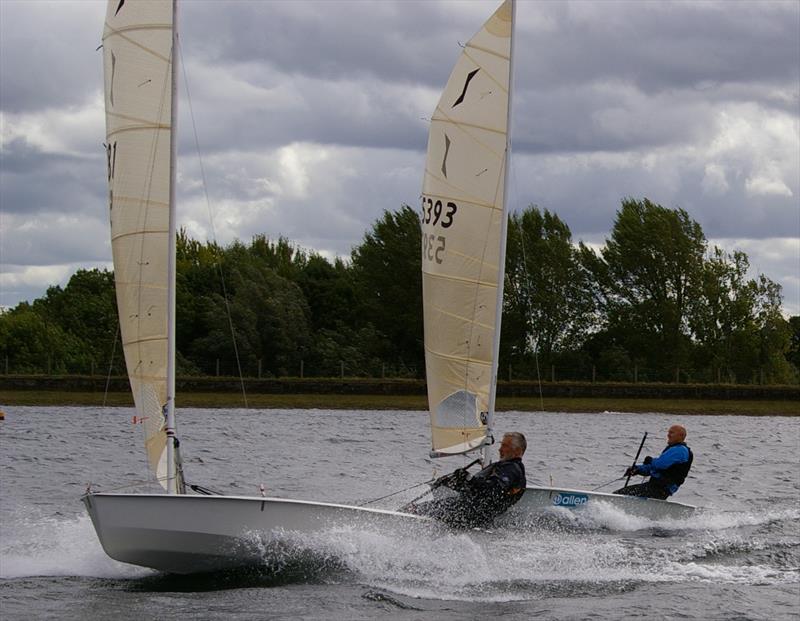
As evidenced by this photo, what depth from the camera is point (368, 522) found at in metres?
15.5

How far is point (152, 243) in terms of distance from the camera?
1492 cm

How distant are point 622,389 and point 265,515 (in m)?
49.7

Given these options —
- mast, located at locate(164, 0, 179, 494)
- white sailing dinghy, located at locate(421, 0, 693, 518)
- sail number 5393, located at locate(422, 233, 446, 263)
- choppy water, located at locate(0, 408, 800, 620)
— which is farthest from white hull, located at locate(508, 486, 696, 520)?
mast, located at locate(164, 0, 179, 494)

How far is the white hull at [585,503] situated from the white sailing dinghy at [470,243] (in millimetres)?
19

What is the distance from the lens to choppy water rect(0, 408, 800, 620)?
14.3 metres

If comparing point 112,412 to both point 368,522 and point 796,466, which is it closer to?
point 796,466

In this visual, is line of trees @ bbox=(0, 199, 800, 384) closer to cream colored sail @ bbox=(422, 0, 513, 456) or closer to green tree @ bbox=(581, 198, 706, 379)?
green tree @ bbox=(581, 198, 706, 379)

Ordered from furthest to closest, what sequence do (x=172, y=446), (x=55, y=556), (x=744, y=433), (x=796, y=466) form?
(x=744, y=433) < (x=796, y=466) < (x=55, y=556) < (x=172, y=446)

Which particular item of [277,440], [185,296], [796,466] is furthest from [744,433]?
[185,296]

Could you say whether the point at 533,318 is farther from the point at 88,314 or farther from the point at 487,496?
the point at 487,496

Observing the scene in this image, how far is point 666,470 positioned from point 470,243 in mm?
4385

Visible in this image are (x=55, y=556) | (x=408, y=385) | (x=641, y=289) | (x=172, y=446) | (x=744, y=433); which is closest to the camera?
(x=172, y=446)

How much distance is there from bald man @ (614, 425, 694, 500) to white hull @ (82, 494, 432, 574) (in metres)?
6.73

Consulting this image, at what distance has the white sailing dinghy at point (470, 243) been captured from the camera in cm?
1947
